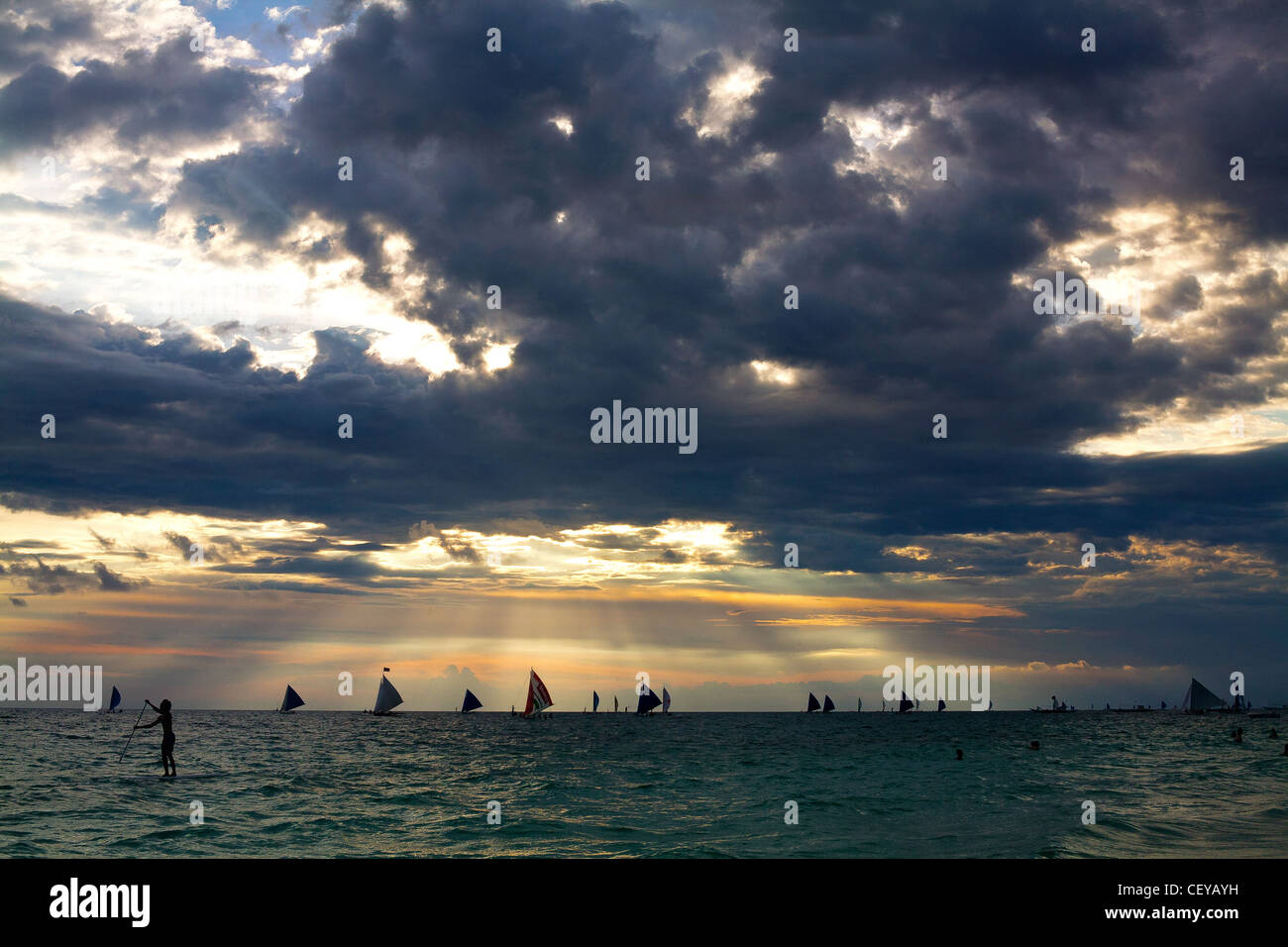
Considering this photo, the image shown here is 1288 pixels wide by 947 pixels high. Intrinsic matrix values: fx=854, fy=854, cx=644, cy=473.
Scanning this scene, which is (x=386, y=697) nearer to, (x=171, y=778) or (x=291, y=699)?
(x=291, y=699)

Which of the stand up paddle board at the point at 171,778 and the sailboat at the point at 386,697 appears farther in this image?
the sailboat at the point at 386,697

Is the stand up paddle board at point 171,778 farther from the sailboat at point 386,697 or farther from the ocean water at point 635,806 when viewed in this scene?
the sailboat at point 386,697

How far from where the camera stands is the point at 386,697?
17388 centimetres

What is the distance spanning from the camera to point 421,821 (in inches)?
1328

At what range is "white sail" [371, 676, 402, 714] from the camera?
171m

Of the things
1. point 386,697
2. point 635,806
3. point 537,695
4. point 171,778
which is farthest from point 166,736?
point 386,697

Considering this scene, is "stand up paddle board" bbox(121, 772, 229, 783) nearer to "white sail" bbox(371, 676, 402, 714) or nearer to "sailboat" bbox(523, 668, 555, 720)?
"sailboat" bbox(523, 668, 555, 720)

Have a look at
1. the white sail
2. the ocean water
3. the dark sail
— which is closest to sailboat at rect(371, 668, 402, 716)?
the white sail

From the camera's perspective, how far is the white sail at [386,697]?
6737 inches

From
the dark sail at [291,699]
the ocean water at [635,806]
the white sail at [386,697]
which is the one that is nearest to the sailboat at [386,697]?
the white sail at [386,697]
